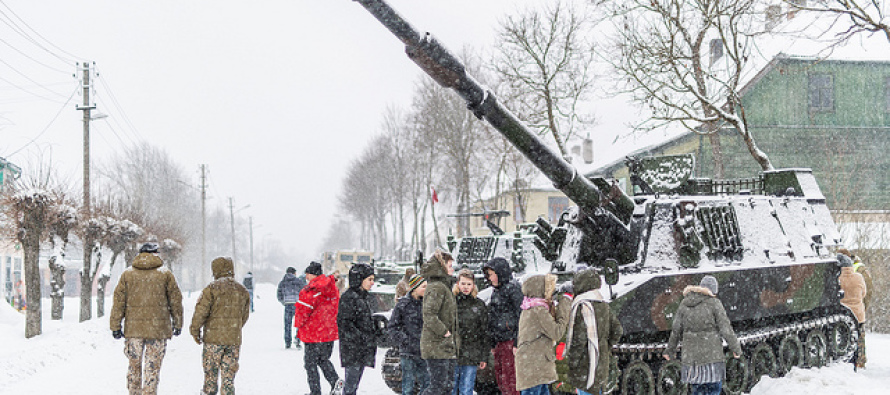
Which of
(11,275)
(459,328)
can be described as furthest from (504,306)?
(11,275)

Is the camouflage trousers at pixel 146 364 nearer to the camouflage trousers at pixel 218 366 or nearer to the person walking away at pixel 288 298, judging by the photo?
the camouflage trousers at pixel 218 366

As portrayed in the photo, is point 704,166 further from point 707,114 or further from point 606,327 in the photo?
point 606,327

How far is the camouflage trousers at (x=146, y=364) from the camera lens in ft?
24.9

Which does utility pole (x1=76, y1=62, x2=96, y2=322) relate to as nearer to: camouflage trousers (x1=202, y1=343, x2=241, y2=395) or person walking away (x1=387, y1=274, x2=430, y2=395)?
camouflage trousers (x1=202, y1=343, x2=241, y2=395)

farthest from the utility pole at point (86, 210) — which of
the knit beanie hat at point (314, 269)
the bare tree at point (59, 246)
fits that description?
the knit beanie hat at point (314, 269)

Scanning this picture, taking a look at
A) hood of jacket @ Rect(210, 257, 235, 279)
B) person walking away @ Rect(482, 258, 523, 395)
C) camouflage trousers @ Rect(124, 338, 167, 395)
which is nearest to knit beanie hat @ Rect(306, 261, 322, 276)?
hood of jacket @ Rect(210, 257, 235, 279)

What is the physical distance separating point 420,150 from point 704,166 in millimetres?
15119

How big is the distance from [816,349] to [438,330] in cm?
612

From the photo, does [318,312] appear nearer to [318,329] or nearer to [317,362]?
[318,329]

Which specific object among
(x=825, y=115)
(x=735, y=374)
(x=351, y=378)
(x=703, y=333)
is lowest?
(x=735, y=374)

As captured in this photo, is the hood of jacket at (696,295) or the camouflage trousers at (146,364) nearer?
the hood of jacket at (696,295)

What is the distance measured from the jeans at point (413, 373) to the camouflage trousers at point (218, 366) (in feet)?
5.29

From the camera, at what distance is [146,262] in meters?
7.73

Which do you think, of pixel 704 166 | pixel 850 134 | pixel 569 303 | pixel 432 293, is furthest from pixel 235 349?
pixel 850 134
